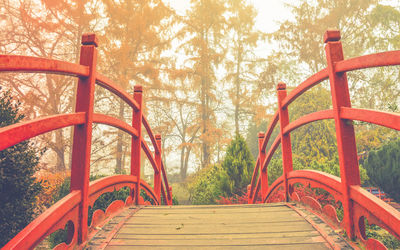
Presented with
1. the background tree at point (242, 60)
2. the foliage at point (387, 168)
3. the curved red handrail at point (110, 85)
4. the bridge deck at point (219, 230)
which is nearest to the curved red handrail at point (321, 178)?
the bridge deck at point (219, 230)

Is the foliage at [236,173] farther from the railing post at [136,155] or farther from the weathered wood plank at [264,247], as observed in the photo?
the weathered wood plank at [264,247]

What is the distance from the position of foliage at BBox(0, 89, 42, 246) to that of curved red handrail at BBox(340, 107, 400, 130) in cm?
351

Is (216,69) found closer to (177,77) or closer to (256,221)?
(177,77)

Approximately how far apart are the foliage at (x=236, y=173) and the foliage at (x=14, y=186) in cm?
426

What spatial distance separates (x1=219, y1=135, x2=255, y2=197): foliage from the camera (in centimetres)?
661

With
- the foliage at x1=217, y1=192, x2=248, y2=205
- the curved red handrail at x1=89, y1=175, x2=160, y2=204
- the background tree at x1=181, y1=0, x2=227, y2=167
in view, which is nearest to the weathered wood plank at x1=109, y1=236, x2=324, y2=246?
the curved red handrail at x1=89, y1=175, x2=160, y2=204

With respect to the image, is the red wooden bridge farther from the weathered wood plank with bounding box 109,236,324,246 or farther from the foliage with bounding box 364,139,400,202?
the foliage with bounding box 364,139,400,202

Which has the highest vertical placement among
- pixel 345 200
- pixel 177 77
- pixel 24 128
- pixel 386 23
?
pixel 386 23

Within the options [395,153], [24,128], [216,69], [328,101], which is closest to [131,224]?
[24,128]

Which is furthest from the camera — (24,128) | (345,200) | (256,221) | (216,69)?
(216,69)

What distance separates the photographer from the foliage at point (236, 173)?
6.61 m

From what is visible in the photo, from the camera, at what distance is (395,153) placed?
636 centimetres

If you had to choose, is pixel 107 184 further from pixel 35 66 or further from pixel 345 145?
pixel 345 145

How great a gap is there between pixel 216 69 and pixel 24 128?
13988mm
